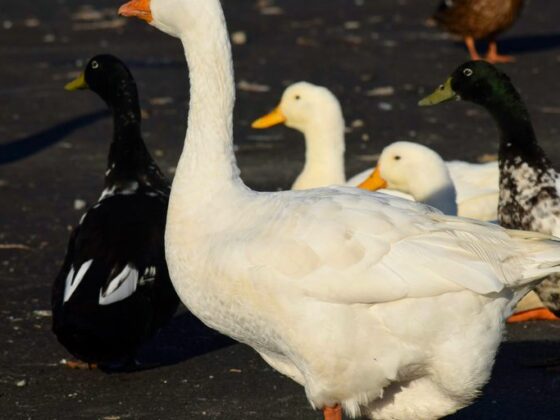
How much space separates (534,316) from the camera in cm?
679

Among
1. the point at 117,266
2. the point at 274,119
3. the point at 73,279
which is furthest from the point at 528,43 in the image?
the point at 73,279

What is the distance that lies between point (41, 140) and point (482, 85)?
542cm

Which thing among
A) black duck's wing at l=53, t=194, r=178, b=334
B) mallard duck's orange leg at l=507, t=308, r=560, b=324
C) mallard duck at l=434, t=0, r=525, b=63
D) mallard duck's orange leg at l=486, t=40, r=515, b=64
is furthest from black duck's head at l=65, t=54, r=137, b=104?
mallard duck's orange leg at l=486, t=40, r=515, b=64

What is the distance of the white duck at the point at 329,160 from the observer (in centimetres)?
757

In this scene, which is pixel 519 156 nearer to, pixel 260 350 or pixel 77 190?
pixel 260 350

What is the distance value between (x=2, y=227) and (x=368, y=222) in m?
4.37

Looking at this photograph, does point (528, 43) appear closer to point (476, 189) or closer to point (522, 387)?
point (476, 189)

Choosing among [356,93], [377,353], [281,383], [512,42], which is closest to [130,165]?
[281,383]

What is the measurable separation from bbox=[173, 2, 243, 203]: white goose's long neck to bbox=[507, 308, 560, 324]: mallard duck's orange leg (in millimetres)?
2345

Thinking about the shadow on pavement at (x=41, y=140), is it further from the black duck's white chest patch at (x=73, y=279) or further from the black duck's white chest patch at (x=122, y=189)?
the black duck's white chest patch at (x=73, y=279)

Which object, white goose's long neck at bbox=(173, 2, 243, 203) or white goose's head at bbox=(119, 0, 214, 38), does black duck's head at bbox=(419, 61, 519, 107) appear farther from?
white goose's head at bbox=(119, 0, 214, 38)

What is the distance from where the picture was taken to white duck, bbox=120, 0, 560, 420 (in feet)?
15.1

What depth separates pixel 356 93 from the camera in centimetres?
1216

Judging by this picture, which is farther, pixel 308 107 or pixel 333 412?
pixel 308 107
